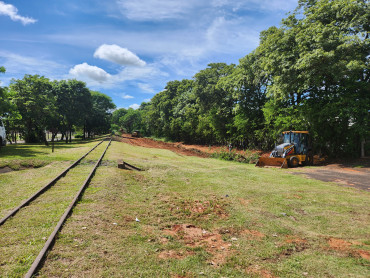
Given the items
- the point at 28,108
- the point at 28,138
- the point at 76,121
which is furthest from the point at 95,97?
the point at 28,108

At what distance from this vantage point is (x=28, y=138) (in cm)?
3525

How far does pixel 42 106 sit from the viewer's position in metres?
30.5

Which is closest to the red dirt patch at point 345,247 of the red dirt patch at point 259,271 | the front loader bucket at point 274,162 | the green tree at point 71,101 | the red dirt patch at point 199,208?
the red dirt patch at point 259,271

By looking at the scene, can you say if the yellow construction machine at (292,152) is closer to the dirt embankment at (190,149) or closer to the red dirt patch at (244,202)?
the red dirt patch at (244,202)

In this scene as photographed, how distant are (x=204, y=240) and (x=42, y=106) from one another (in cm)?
3327

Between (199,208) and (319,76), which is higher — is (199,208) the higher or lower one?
the lower one

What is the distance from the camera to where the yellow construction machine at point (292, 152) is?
17.9 meters

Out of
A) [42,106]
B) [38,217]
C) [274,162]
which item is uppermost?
[42,106]

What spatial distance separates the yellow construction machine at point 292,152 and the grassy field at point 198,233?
752 cm

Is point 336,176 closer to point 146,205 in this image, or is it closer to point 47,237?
point 146,205

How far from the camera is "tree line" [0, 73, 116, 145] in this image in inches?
1145

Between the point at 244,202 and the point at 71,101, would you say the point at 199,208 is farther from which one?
the point at 71,101

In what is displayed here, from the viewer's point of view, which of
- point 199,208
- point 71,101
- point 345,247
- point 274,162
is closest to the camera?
point 345,247

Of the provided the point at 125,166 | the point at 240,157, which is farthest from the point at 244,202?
the point at 240,157
